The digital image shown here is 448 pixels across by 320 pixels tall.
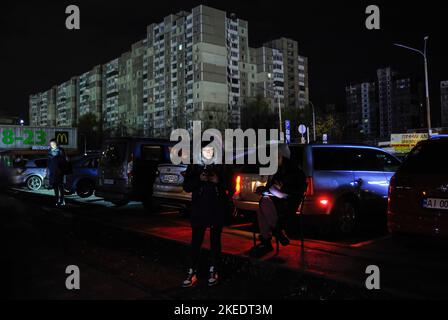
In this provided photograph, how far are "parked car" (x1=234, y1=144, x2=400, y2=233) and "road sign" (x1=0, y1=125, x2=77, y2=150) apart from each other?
124ft

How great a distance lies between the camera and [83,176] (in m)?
16.6

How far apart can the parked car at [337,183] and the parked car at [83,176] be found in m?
9.54

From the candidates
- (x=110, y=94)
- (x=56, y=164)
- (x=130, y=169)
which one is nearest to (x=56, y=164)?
(x=56, y=164)

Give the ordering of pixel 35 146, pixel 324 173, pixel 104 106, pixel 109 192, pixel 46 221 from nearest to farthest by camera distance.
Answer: pixel 324 173, pixel 46 221, pixel 109 192, pixel 35 146, pixel 104 106

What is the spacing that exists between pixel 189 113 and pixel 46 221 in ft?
291

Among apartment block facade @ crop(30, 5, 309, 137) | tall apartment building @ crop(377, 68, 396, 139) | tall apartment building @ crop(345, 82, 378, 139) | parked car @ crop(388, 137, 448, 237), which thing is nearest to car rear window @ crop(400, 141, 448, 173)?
parked car @ crop(388, 137, 448, 237)

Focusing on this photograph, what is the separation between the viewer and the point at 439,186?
582 centimetres

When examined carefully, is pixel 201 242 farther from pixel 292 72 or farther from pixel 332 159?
pixel 292 72

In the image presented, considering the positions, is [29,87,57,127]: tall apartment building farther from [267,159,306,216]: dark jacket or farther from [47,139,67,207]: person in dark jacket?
[267,159,306,216]: dark jacket

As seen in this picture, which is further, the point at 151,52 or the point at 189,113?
the point at 151,52

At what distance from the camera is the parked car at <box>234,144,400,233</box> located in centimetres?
755

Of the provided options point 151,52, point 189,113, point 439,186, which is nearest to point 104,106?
point 151,52

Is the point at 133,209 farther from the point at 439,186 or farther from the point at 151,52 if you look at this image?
the point at 151,52

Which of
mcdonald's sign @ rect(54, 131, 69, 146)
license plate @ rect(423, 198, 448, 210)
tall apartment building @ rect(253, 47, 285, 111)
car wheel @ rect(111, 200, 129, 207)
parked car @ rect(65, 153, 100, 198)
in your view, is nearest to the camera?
license plate @ rect(423, 198, 448, 210)
